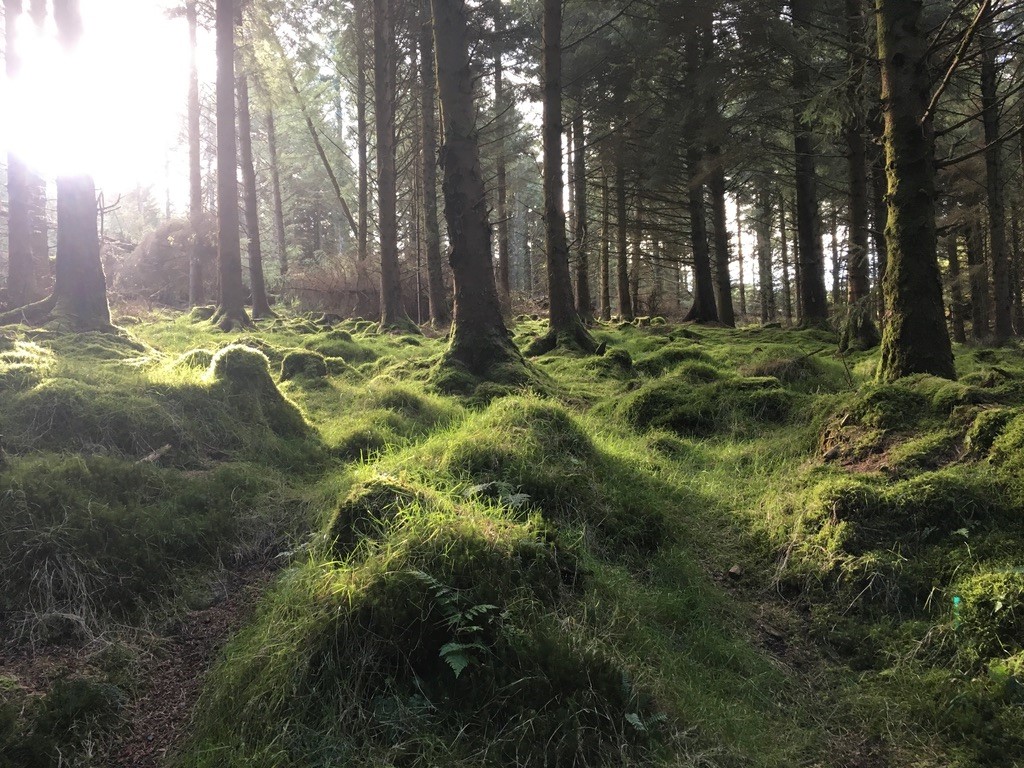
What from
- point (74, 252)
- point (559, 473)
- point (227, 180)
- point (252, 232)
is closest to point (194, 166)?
point (252, 232)

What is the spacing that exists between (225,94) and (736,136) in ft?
37.8

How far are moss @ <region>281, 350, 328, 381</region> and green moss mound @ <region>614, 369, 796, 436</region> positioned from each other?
→ 4.39 metres

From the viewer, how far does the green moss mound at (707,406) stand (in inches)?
231

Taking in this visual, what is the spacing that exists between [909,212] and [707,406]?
2403 millimetres

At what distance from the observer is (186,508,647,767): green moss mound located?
201cm

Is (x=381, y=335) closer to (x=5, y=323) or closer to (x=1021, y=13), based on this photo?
(x=5, y=323)

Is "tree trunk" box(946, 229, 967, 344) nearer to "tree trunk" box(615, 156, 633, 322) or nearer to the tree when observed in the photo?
"tree trunk" box(615, 156, 633, 322)

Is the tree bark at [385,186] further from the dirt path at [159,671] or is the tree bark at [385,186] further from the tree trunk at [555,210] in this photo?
the dirt path at [159,671]

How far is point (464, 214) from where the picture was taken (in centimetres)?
736

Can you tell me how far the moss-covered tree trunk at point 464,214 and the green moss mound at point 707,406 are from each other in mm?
1703

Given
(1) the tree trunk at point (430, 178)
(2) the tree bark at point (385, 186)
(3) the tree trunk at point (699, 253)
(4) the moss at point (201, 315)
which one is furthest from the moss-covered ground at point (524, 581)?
(4) the moss at point (201, 315)

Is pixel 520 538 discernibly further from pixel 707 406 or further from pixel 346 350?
pixel 346 350

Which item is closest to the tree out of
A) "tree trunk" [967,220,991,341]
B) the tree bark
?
the tree bark

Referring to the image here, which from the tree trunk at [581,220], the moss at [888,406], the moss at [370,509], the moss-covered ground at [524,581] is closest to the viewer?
the moss-covered ground at [524,581]
